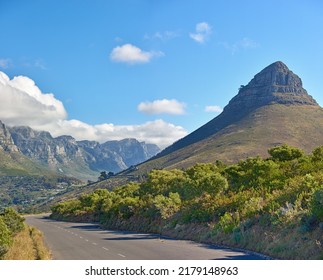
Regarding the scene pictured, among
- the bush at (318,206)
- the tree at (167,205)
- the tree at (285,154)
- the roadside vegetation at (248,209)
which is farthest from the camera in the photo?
the tree at (285,154)

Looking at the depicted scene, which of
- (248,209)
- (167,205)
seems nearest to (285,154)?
(167,205)

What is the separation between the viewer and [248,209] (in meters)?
28.3

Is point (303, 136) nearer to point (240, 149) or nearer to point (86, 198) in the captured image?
point (240, 149)

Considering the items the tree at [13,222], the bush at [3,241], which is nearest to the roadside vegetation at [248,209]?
the tree at [13,222]

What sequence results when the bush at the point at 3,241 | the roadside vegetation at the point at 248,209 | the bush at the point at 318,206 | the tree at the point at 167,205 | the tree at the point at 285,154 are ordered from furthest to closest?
the tree at the point at 285,154, the tree at the point at 167,205, the bush at the point at 3,241, the roadside vegetation at the point at 248,209, the bush at the point at 318,206

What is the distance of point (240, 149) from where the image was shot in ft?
570

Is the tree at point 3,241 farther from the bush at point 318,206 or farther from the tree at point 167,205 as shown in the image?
the tree at point 167,205

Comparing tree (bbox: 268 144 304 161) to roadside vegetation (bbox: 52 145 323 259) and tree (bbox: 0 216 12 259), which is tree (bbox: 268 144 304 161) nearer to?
roadside vegetation (bbox: 52 145 323 259)

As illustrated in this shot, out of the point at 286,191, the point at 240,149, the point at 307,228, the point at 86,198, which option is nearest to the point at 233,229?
the point at 286,191

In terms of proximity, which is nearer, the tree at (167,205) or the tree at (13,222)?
the tree at (167,205)

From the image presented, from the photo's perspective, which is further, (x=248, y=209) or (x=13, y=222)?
(x=13, y=222)

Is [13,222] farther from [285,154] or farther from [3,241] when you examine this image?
[285,154]

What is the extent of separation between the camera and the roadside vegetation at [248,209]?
2027 centimetres

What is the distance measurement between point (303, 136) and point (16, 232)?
155 meters
